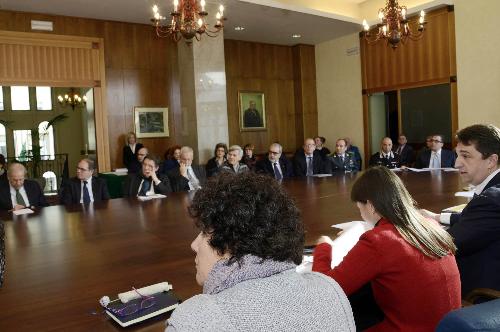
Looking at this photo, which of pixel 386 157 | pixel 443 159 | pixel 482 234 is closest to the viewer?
pixel 482 234

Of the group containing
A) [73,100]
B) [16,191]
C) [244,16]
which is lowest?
[16,191]

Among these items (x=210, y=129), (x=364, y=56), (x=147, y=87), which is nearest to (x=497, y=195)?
(x=210, y=129)

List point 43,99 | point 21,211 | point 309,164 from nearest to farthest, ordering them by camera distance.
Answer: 1. point 21,211
2. point 309,164
3. point 43,99

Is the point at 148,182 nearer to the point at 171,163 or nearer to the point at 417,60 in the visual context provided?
the point at 171,163

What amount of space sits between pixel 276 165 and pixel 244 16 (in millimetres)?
3607

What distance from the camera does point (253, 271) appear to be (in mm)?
991

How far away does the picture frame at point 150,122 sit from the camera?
9562mm

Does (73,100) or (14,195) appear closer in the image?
(14,195)

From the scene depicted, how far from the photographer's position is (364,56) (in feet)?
35.1

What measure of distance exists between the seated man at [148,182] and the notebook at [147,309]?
3.63 m

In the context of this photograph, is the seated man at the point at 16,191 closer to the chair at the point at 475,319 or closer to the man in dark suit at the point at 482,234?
the man in dark suit at the point at 482,234

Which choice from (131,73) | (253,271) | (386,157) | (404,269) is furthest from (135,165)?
(253,271)

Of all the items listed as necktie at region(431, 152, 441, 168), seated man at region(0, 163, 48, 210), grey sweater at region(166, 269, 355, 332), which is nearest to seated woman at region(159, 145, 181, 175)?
seated man at region(0, 163, 48, 210)

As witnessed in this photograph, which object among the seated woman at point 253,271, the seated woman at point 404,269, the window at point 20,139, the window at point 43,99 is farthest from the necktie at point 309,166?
the window at point 43,99
